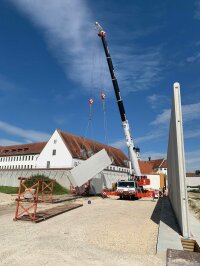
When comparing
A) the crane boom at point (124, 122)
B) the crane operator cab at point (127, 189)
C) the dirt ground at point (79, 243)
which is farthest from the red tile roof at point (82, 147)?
the dirt ground at point (79, 243)

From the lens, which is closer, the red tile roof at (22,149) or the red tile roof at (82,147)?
the red tile roof at (82,147)

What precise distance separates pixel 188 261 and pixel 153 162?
9126 cm

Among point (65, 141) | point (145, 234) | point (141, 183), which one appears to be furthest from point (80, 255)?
point (65, 141)

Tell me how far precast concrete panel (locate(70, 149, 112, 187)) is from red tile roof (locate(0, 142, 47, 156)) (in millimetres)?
26670

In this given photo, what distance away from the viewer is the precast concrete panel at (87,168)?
32531 millimetres

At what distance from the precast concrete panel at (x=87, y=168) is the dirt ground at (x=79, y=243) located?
1751 centimetres

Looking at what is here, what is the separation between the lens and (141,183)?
32.4 metres

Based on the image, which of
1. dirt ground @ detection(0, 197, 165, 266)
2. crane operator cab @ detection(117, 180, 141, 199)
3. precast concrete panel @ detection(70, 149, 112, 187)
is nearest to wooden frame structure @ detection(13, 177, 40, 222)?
dirt ground @ detection(0, 197, 165, 266)

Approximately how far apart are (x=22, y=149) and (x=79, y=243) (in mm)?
56457

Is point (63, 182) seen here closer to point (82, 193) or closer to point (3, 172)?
point (82, 193)

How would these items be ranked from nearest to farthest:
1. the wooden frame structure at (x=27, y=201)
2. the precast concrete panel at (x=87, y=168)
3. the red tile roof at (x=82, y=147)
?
the wooden frame structure at (x=27, y=201), the precast concrete panel at (x=87, y=168), the red tile roof at (x=82, y=147)

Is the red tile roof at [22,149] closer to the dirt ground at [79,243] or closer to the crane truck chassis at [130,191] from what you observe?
the crane truck chassis at [130,191]

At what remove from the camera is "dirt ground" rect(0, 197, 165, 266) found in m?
7.75

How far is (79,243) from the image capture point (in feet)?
32.4
